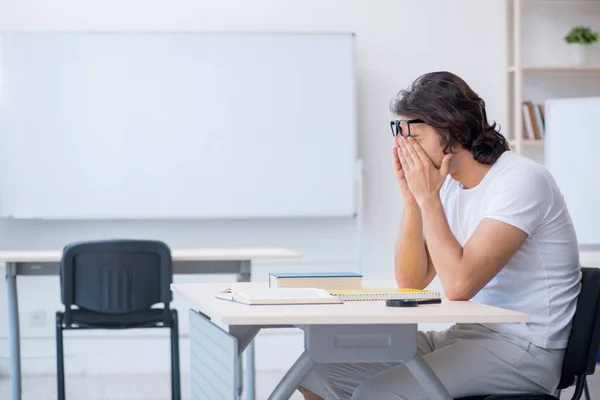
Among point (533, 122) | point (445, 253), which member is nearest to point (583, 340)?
point (445, 253)

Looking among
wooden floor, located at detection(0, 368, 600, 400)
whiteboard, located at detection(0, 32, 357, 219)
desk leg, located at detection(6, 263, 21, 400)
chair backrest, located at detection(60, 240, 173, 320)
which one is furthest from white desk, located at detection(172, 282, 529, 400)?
whiteboard, located at detection(0, 32, 357, 219)

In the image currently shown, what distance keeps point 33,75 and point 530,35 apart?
111 inches

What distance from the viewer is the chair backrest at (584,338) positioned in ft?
6.16

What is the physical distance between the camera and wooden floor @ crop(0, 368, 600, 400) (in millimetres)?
4164

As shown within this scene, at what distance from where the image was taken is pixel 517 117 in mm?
4906

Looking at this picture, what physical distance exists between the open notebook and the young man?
200 millimetres

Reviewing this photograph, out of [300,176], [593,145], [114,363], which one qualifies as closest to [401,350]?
[593,145]

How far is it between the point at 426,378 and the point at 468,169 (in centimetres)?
62

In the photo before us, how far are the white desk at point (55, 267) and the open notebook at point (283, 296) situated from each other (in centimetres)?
183

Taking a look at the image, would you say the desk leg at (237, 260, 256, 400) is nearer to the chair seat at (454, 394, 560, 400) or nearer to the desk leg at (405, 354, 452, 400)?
the chair seat at (454, 394, 560, 400)

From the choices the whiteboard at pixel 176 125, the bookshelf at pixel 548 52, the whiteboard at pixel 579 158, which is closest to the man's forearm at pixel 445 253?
the whiteboard at pixel 579 158

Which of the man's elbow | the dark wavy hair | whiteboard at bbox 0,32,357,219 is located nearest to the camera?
the man's elbow

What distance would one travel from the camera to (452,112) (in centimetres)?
205

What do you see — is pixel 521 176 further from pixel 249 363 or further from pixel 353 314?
pixel 249 363
